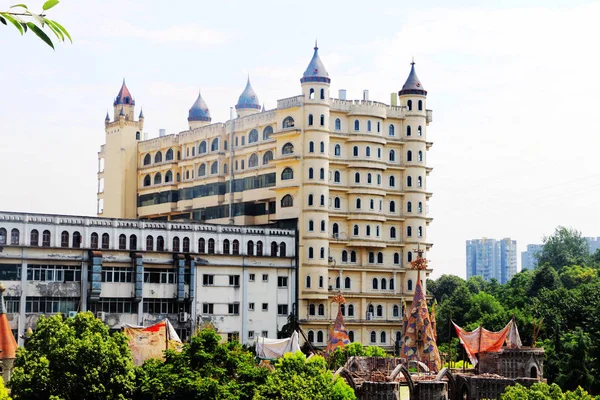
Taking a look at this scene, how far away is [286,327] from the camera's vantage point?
→ 71.1m

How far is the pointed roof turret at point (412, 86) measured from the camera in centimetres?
7906

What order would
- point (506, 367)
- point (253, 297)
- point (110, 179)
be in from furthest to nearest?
point (110, 179)
point (253, 297)
point (506, 367)

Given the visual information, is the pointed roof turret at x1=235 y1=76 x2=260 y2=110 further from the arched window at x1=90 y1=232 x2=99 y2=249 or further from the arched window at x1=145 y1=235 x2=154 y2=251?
the arched window at x1=90 y1=232 x2=99 y2=249

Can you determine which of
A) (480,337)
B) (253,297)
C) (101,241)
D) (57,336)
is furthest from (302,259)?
(57,336)

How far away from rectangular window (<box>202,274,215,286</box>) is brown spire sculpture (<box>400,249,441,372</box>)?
1787cm

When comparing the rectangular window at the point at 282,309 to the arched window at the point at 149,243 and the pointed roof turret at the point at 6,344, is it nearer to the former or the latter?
the arched window at the point at 149,243

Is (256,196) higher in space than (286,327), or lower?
higher

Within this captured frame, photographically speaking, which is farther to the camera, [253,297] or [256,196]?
[256,196]

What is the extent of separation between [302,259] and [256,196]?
7508 mm

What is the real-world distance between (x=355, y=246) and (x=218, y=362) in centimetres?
3312

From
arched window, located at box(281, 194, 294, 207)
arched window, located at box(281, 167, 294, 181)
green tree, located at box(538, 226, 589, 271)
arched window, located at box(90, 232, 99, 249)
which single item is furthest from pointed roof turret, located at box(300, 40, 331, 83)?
green tree, located at box(538, 226, 589, 271)

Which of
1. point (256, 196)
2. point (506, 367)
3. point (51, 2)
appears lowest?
point (506, 367)

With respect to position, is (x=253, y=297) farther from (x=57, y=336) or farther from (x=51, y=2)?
(x=51, y=2)

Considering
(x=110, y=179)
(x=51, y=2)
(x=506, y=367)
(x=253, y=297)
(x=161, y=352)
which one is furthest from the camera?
(x=110, y=179)
